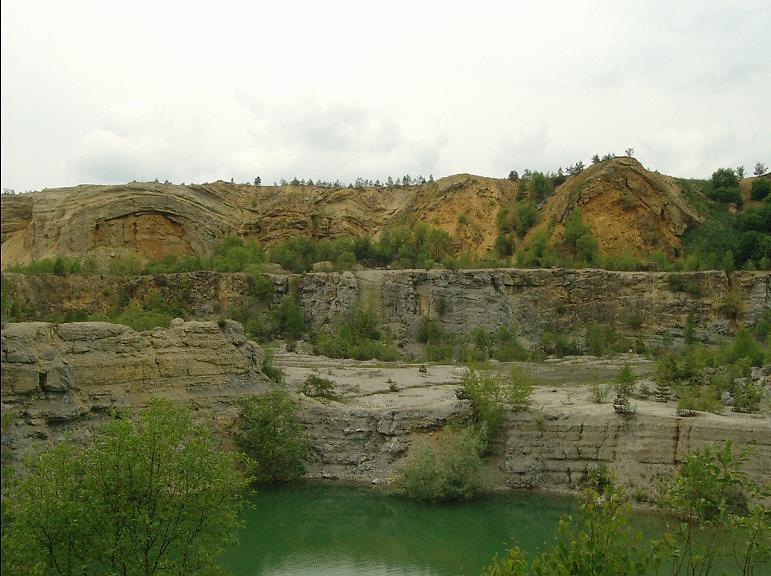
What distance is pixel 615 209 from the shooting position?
5744 centimetres

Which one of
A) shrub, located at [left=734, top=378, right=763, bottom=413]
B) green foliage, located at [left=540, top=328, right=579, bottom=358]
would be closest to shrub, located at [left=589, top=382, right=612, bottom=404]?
shrub, located at [left=734, top=378, right=763, bottom=413]

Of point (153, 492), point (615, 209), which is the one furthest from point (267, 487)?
point (615, 209)

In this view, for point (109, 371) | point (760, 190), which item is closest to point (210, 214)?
point (109, 371)

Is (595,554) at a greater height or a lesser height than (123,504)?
greater

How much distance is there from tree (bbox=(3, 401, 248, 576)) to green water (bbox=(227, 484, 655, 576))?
19.3ft

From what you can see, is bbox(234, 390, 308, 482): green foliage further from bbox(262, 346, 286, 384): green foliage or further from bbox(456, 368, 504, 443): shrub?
bbox(456, 368, 504, 443): shrub

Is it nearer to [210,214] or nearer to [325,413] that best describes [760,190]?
[210,214]

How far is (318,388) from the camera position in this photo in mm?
28594

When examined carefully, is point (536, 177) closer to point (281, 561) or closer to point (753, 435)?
point (753, 435)

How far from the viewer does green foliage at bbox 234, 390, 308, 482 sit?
23.7 meters

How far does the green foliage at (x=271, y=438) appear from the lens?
23688 mm

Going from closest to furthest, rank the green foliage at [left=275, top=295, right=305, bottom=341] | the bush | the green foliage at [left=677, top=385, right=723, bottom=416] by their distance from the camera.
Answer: the bush < the green foliage at [left=677, top=385, right=723, bottom=416] < the green foliage at [left=275, top=295, right=305, bottom=341]

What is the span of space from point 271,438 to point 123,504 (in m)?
12.5

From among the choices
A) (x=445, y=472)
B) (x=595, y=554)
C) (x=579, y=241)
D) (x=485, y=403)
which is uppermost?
(x=579, y=241)
